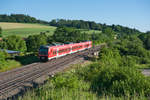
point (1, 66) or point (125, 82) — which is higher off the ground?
point (125, 82)

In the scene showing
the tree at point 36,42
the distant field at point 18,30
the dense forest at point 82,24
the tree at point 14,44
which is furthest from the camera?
the dense forest at point 82,24

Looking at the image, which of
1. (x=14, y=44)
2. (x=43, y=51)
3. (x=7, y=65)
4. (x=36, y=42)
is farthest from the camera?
(x=36, y=42)

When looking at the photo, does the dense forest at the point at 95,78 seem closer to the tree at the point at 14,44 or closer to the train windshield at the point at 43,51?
the tree at the point at 14,44

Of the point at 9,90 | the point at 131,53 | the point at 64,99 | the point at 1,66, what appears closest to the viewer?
the point at 64,99

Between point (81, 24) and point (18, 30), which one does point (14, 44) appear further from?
point (81, 24)

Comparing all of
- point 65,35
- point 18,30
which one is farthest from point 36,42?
point 18,30

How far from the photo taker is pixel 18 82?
58.6 feet

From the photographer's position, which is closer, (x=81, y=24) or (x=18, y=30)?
(x=18, y=30)

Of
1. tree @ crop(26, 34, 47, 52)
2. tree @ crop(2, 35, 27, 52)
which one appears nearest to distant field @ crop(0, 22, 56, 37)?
tree @ crop(26, 34, 47, 52)

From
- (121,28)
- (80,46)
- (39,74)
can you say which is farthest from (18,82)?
(121,28)

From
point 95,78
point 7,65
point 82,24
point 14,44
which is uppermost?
point 82,24

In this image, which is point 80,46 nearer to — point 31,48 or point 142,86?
point 31,48

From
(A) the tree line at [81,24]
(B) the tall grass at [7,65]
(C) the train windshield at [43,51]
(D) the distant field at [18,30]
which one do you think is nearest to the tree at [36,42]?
(B) the tall grass at [7,65]

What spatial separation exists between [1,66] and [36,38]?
78.6ft
